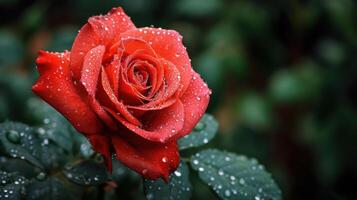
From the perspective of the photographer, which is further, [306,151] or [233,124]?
[306,151]

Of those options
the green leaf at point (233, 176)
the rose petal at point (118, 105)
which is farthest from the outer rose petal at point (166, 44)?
the green leaf at point (233, 176)

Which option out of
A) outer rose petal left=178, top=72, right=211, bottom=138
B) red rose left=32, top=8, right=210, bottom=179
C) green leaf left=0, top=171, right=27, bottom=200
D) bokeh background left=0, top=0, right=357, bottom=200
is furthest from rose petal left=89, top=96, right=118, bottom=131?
bokeh background left=0, top=0, right=357, bottom=200

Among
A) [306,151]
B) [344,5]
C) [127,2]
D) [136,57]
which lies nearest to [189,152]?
[136,57]

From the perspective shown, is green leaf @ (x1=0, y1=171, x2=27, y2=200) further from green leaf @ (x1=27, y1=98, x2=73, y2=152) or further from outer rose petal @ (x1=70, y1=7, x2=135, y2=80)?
outer rose petal @ (x1=70, y1=7, x2=135, y2=80)

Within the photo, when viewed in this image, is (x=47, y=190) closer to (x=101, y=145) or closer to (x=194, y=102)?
(x=101, y=145)

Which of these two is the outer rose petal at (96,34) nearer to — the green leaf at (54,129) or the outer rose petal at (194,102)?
the outer rose petal at (194,102)

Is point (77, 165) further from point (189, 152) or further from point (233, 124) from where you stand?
point (233, 124)
